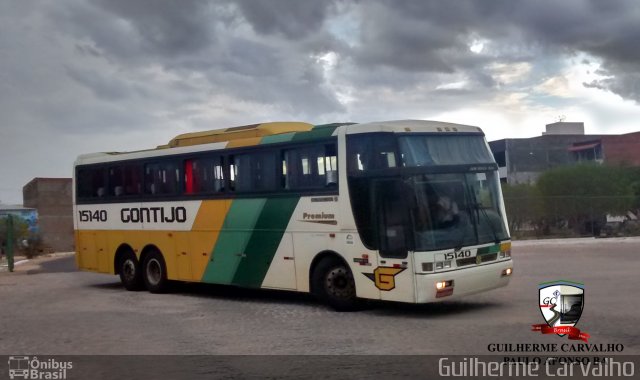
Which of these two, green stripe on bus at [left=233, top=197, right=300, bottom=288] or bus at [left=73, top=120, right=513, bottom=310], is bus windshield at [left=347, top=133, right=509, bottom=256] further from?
green stripe on bus at [left=233, top=197, right=300, bottom=288]

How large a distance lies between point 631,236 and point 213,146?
2809 centimetres

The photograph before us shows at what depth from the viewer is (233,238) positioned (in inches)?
615

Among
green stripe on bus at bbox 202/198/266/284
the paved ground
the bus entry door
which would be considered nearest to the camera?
the paved ground

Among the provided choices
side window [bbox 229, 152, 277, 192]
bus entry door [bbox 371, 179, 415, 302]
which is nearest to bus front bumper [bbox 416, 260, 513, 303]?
bus entry door [bbox 371, 179, 415, 302]

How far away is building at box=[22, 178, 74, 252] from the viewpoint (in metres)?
45.3

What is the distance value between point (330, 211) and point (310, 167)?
98 centimetres

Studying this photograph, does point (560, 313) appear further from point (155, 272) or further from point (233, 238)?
point (155, 272)

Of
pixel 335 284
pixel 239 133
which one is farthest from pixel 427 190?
pixel 239 133

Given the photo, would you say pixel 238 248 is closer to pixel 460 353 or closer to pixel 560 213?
pixel 460 353

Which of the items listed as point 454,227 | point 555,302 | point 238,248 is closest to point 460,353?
point 555,302

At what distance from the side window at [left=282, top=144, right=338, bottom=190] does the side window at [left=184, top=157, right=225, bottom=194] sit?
2.06 metres

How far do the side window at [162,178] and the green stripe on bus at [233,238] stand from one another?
75.4 inches

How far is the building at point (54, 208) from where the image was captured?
45.3 metres

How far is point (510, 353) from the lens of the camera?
920 cm
